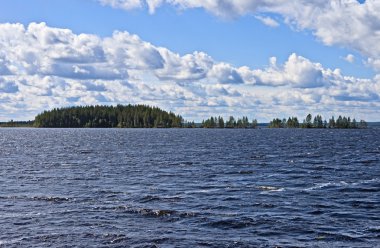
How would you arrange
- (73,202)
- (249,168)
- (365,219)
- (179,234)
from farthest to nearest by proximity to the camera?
(249,168) < (73,202) < (365,219) < (179,234)

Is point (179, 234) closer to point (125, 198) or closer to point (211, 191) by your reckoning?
point (125, 198)

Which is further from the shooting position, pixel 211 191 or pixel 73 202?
pixel 211 191

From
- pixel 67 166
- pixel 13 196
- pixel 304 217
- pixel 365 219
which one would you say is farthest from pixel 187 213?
pixel 67 166

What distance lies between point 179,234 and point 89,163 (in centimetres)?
5063

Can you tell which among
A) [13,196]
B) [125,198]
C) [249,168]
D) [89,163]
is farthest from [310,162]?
[13,196]

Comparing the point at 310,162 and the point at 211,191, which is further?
the point at 310,162

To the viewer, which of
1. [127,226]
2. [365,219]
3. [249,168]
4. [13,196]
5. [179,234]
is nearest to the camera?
[179,234]

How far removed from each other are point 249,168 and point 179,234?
131 feet

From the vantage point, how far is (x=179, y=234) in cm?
3042

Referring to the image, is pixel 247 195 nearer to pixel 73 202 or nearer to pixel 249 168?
pixel 73 202

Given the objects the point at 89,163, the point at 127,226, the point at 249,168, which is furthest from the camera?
the point at 89,163

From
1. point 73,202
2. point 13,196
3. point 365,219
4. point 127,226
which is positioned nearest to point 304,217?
point 365,219

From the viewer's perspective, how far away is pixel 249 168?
69500mm

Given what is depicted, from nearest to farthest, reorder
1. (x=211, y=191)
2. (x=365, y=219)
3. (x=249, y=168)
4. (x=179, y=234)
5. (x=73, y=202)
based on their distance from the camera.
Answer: (x=179, y=234) → (x=365, y=219) → (x=73, y=202) → (x=211, y=191) → (x=249, y=168)
